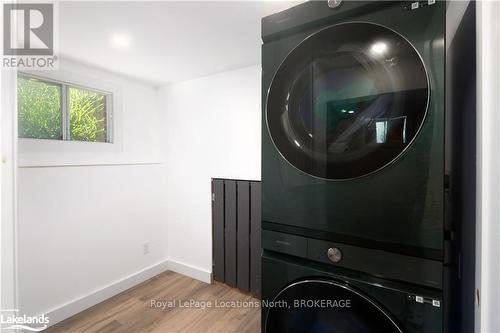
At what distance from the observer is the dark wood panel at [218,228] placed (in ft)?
7.86

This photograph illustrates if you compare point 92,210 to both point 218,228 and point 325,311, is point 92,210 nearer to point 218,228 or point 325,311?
point 218,228

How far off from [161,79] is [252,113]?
3.65 feet

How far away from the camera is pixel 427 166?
57cm

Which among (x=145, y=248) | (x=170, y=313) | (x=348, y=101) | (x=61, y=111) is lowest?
(x=170, y=313)

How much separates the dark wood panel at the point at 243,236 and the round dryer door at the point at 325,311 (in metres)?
1.43

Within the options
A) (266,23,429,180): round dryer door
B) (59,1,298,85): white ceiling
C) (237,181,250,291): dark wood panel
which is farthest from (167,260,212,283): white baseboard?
(266,23,429,180): round dryer door

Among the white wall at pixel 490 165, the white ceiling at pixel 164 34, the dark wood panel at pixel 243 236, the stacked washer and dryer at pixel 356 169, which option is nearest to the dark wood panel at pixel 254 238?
the dark wood panel at pixel 243 236

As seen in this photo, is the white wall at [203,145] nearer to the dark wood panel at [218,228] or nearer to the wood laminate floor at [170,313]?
the dark wood panel at [218,228]

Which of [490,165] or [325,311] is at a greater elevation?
[490,165]

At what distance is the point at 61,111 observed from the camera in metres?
2.08

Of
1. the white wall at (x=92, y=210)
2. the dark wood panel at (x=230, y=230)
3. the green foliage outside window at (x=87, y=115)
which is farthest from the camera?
the dark wood panel at (x=230, y=230)

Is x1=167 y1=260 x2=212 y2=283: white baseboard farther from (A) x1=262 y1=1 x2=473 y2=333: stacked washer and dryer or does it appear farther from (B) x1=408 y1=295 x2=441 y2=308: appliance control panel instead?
(B) x1=408 y1=295 x2=441 y2=308: appliance control panel

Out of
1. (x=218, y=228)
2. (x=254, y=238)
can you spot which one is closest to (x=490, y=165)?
(x=254, y=238)

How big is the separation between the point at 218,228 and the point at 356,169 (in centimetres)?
197
